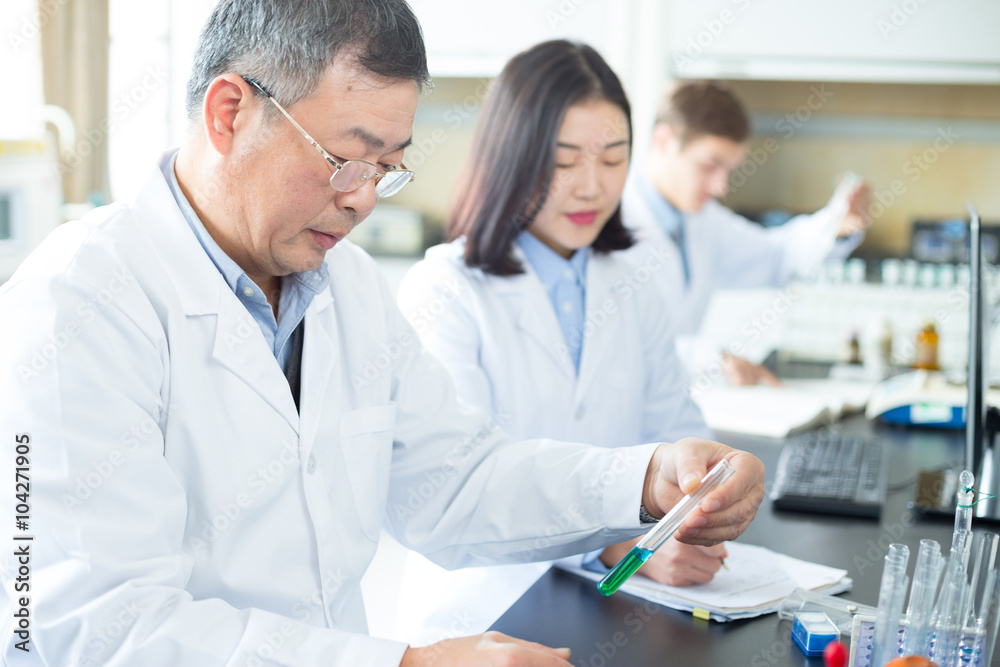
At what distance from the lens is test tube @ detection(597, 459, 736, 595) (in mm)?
1109

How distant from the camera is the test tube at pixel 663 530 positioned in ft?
3.64

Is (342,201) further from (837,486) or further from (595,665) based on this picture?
(837,486)

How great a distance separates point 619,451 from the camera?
1.35 m

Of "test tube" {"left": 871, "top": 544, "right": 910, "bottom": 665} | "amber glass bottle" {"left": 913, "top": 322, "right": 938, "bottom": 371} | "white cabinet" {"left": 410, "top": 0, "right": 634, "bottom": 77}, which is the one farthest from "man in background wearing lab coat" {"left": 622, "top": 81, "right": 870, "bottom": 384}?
"test tube" {"left": 871, "top": 544, "right": 910, "bottom": 665}

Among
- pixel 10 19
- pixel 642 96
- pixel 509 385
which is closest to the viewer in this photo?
pixel 509 385

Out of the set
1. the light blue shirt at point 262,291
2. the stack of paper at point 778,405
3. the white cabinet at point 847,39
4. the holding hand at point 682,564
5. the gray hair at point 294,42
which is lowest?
the stack of paper at point 778,405

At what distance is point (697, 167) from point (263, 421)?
226cm

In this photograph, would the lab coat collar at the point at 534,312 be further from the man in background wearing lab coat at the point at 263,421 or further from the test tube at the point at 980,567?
the test tube at the point at 980,567

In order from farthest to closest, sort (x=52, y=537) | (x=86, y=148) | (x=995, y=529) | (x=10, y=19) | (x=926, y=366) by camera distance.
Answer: (x=86, y=148), (x=10, y=19), (x=926, y=366), (x=995, y=529), (x=52, y=537)

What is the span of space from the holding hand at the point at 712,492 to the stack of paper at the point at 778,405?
3.56 feet

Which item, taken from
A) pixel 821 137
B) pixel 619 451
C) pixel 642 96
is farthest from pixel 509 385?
pixel 821 137

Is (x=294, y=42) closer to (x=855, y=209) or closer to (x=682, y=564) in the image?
(x=682, y=564)

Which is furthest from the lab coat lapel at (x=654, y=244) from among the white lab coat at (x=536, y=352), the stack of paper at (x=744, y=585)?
the stack of paper at (x=744, y=585)

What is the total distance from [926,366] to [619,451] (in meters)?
2.01
